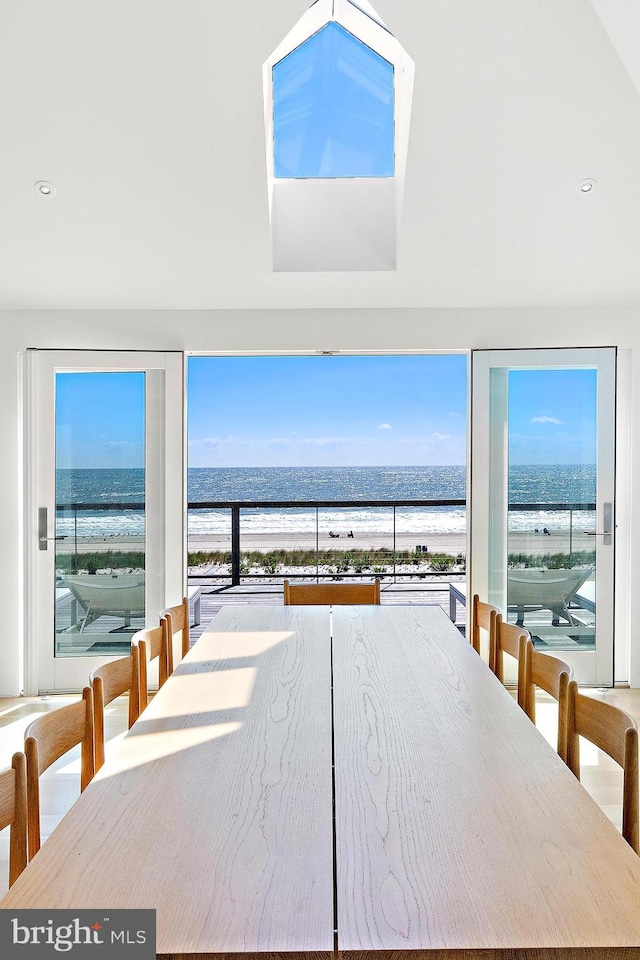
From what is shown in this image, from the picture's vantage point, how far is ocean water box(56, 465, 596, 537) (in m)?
4.39

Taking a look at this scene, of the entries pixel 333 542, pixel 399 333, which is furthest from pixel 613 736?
pixel 333 542

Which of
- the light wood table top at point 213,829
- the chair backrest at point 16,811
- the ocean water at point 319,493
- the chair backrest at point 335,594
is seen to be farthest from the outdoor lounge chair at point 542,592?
the chair backrest at point 16,811

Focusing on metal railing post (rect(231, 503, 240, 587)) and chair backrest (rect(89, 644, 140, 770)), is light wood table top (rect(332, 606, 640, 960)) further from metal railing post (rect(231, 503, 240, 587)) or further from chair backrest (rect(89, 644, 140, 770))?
metal railing post (rect(231, 503, 240, 587))

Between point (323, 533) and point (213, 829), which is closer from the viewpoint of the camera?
point (213, 829)

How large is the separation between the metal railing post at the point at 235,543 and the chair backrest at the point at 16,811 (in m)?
5.11

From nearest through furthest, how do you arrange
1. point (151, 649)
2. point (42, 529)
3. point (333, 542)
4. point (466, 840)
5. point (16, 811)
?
point (466, 840)
point (16, 811)
point (151, 649)
point (42, 529)
point (333, 542)

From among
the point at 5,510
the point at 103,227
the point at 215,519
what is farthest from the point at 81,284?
the point at 215,519

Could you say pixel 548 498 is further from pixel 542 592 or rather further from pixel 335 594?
pixel 335 594

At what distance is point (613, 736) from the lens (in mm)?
1602

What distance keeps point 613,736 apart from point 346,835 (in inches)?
28.0

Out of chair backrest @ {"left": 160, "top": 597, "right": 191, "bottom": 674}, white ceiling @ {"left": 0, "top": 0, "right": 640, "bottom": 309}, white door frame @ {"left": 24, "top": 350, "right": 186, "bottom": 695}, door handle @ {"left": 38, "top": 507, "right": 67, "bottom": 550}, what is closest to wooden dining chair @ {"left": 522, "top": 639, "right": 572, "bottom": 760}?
chair backrest @ {"left": 160, "top": 597, "right": 191, "bottom": 674}

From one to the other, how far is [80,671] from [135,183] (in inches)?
111

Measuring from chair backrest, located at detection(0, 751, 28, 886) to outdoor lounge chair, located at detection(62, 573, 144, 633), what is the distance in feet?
10.1
